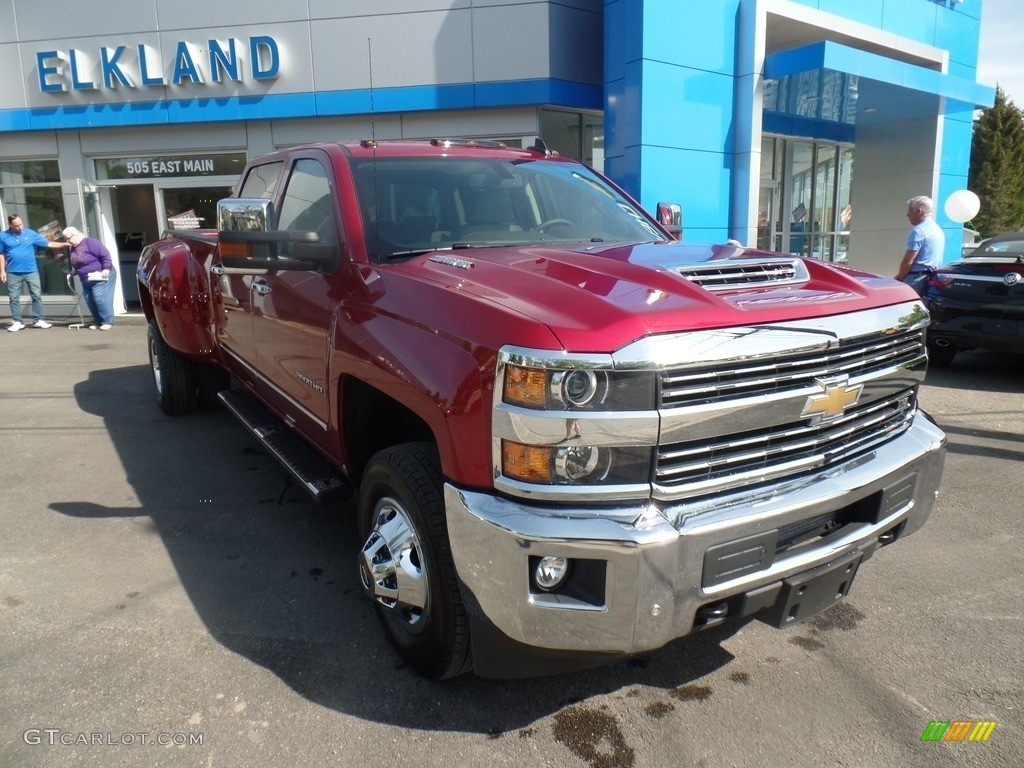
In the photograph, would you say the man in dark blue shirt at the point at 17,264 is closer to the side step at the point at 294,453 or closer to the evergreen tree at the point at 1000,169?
the side step at the point at 294,453

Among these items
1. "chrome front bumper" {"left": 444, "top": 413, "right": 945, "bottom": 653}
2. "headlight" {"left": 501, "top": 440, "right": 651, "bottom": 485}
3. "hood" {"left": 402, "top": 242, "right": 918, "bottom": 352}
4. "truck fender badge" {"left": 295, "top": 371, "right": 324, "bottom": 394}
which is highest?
"hood" {"left": 402, "top": 242, "right": 918, "bottom": 352}

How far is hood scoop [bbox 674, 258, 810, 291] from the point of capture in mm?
2506

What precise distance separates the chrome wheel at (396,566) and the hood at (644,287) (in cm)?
86

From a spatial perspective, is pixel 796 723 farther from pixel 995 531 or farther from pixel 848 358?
pixel 995 531

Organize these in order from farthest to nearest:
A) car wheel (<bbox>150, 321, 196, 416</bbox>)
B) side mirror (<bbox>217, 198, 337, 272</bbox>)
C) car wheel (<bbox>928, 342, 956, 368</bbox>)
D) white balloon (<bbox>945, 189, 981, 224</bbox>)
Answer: white balloon (<bbox>945, 189, 981, 224</bbox>) → car wheel (<bbox>928, 342, 956, 368</bbox>) → car wheel (<bbox>150, 321, 196, 416</bbox>) → side mirror (<bbox>217, 198, 337, 272</bbox>)

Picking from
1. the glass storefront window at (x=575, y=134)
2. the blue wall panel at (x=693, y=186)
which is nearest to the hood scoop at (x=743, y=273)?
the blue wall panel at (x=693, y=186)

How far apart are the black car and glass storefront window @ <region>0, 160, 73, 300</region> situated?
13.6 m

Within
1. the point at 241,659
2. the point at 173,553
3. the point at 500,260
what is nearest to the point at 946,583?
the point at 500,260

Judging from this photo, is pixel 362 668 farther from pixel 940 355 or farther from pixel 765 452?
pixel 940 355

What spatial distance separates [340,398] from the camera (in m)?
3.10

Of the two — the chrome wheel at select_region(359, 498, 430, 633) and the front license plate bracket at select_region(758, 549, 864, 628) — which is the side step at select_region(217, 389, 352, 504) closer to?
the chrome wheel at select_region(359, 498, 430, 633)

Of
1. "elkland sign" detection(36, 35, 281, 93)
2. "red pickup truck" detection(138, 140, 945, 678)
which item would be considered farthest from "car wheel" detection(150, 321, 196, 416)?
"elkland sign" detection(36, 35, 281, 93)

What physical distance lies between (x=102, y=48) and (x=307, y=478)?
12.1 meters

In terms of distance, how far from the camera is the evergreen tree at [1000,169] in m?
38.8
